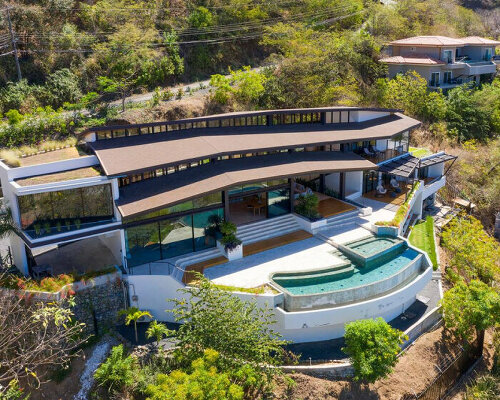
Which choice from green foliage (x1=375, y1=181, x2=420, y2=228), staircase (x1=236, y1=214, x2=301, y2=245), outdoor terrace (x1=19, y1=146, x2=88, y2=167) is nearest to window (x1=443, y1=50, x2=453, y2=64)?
green foliage (x1=375, y1=181, x2=420, y2=228)

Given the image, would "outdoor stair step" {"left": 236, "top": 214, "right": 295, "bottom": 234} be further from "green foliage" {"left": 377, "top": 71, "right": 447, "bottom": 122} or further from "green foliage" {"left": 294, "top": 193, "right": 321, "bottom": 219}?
"green foliage" {"left": 377, "top": 71, "right": 447, "bottom": 122}

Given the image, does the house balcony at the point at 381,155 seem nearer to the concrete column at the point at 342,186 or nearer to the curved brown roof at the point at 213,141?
the curved brown roof at the point at 213,141

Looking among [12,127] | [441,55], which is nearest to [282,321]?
[12,127]

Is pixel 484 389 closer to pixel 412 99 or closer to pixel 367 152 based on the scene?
pixel 367 152

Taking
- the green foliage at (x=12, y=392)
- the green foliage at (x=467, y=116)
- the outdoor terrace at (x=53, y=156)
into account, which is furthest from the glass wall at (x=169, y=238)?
the green foliage at (x=467, y=116)

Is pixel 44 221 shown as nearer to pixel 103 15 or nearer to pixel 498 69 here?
pixel 103 15

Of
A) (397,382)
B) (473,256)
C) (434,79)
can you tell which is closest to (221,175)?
(397,382)
